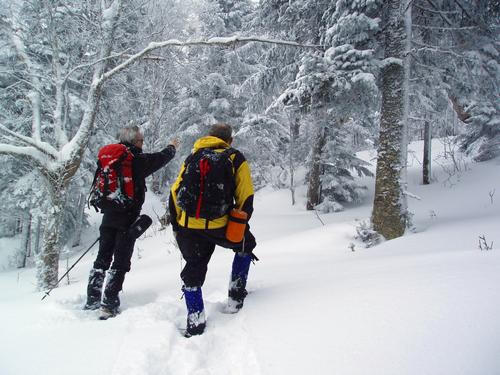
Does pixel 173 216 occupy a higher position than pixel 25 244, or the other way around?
pixel 173 216

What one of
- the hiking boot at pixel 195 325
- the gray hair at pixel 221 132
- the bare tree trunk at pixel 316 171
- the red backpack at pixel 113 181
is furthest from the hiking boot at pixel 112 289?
the bare tree trunk at pixel 316 171

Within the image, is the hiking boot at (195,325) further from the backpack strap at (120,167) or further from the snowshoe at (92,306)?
the backpack strap at (120,167)

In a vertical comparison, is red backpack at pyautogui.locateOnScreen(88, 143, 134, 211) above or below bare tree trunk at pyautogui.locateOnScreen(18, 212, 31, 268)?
above

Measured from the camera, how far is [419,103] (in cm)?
1120

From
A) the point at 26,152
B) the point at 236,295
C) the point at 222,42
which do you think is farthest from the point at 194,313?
the point at 26,152

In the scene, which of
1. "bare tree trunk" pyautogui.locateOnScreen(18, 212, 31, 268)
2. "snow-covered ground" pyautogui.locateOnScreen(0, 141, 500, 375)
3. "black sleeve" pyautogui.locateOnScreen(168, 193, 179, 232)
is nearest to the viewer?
"snow-covered ground" pyautogui.locateOnScreen(0, 141, 500, 375)

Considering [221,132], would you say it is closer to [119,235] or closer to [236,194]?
[236,194]

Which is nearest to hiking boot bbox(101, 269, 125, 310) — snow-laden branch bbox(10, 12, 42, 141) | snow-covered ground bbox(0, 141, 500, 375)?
snow-covered ground bbox(0, 141, 500, 375)

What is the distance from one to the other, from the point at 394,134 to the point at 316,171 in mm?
7327

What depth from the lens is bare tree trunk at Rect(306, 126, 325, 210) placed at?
1370 cm

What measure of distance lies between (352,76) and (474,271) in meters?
4.98

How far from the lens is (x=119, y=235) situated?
3.74 metres

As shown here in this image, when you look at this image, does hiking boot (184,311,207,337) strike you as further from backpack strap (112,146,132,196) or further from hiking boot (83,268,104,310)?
backpack strap (112,146,132,196)

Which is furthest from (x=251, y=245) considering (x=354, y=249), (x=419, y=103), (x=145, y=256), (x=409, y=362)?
(x=419, y=103)
